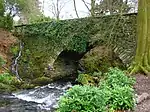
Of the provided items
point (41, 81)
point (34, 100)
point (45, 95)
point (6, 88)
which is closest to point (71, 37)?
point (41, 81)

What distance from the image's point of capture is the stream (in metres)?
10.4

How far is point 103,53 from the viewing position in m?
17.0

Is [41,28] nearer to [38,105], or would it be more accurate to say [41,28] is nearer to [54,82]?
[54,82]

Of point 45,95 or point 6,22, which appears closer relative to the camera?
point 45,95

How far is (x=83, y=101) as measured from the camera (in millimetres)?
5855

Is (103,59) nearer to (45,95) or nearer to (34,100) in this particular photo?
(45,95)

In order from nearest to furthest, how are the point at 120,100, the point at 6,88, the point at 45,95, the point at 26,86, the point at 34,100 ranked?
the point at 120,100
the point at 34,100
the point at 45,95
the point at 6,88
the point at 26,86

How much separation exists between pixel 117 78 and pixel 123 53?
6.68 metres

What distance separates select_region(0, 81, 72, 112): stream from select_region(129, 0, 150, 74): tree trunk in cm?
335

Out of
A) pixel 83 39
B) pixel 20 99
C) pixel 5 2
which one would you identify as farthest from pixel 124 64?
pixel 5 2

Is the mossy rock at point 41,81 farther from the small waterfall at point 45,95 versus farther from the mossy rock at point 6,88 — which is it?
the mossy rock at point 6,88

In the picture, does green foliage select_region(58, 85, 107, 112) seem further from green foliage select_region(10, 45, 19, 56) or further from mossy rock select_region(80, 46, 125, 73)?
green foliage select_region(10, 45, 19, 56)

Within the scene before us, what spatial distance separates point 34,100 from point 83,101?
655 cm

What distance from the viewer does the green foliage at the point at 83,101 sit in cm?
585
